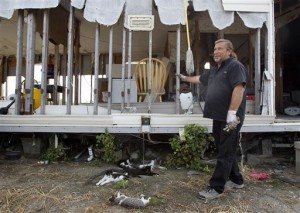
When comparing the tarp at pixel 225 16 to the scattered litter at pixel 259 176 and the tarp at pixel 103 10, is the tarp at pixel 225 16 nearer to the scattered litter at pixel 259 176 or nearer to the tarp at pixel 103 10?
the tarp at pixel 103 10

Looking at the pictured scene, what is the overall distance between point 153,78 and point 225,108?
95.5 inches

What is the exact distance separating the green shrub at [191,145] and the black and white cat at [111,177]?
93cm

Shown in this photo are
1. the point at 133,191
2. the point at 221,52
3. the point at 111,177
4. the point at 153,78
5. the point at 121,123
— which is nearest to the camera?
the point at 221,52

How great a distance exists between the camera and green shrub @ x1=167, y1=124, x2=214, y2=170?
446 cm

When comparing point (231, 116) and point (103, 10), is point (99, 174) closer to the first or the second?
point (231, 116)

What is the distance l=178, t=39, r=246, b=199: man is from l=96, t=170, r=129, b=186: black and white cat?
1.18m

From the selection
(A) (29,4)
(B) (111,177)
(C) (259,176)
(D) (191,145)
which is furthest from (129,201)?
(A) (29,4)

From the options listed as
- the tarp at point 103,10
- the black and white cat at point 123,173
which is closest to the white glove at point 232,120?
the black and white cat at point 123,173

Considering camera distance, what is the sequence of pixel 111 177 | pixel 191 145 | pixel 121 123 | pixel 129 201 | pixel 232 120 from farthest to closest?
pixel 121 123 → pixel 191 145 → pixel 111 177 → pixel 129 201 → pixel 232 120

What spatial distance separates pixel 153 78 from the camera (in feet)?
17.9

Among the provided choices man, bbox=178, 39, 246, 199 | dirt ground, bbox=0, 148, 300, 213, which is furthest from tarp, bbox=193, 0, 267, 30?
dirt ground, bbox=0, 148, 300, 213

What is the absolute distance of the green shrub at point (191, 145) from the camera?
446 centimetres

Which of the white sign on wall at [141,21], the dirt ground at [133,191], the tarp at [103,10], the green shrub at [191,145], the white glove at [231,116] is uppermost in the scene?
the tarp at [103,10]

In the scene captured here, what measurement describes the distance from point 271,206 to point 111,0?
3916 millimetres
